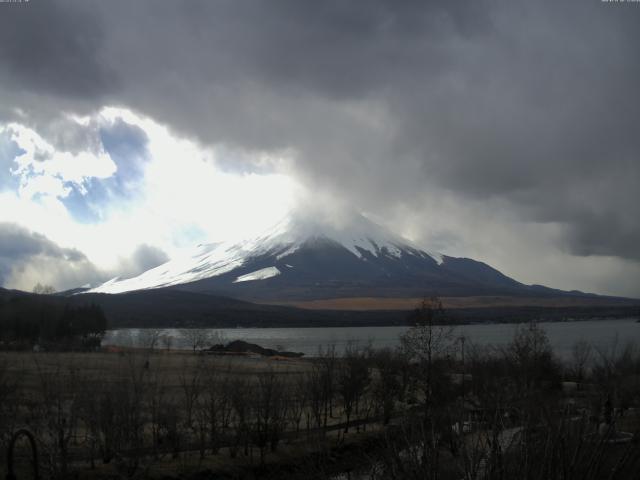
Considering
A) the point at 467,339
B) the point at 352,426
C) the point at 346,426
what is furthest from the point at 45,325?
the point at 346,426

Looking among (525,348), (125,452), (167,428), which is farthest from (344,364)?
(125,452)

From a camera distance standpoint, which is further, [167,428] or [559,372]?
[559,372]

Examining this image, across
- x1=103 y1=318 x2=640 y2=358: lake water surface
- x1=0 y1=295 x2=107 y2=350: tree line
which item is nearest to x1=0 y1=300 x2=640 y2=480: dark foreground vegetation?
x1=103 y1=318 x2=640 y2=358: lake water surface

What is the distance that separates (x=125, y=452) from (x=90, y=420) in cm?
178

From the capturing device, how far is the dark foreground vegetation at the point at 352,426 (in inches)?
275

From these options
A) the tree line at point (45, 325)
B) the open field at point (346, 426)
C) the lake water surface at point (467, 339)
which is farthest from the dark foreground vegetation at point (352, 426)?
the tree line at point (45, 325)

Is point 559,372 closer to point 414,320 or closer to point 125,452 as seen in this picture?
point 414,320

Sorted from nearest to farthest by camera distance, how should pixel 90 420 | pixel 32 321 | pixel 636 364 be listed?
pixel 90 420 < pixel 636 364 < pixel 32 321

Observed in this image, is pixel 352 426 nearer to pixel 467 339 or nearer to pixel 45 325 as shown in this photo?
pixel 467 339

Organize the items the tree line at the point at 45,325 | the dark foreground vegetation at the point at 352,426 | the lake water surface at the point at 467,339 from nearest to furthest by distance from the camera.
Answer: the dark foreground vegetation at the point at 352,426 → the tree line at the point at 45,325 → the lake water surface at the point at 467,339

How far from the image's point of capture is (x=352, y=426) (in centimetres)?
3272

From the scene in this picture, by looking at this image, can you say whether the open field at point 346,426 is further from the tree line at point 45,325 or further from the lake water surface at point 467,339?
the tree line at point 45,325

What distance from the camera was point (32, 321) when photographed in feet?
291

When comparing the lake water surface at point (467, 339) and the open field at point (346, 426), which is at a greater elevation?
the open field at point (346, 426)
